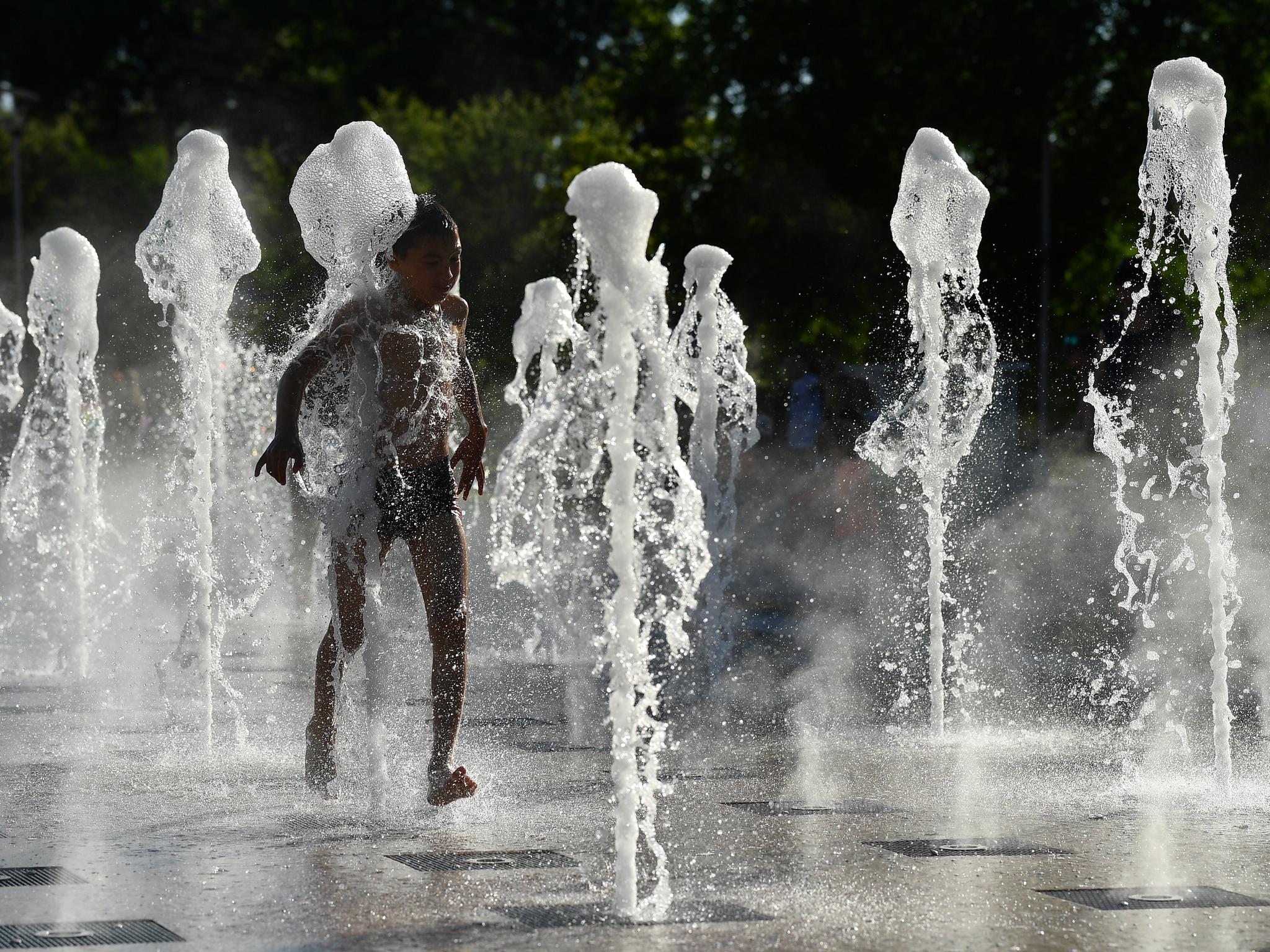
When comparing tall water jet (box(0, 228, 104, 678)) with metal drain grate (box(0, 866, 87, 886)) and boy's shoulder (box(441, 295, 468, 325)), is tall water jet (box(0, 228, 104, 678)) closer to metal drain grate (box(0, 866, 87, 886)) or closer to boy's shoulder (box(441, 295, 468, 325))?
boy's shoulder (box(441, 295, 468, 325))

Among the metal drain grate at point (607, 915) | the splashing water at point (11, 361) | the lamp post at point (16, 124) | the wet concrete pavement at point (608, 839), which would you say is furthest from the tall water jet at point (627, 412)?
the lamp post at point (16, 124)

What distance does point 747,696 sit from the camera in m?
8.43

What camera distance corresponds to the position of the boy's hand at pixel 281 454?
4980 mm

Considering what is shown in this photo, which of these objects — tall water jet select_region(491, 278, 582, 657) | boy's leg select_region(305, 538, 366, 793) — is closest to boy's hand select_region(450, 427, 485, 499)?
tall water jet select_region(491, 278, 582, 657)

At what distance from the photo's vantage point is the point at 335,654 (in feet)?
17.5

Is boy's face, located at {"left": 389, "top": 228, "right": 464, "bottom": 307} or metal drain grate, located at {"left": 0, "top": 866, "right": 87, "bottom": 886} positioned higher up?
boy's face, located at {"left": 389, "top": 228, "right": 464, "bottom": 307}

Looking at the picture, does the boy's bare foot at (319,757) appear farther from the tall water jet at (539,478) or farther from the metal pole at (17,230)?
the metal pole at (17,230)

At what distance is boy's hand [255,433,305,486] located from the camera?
4980 mm

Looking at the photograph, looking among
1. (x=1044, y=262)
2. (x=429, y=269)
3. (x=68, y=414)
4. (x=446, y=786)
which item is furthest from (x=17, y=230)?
(x=446, y=786)

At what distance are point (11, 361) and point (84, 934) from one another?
43.7ft

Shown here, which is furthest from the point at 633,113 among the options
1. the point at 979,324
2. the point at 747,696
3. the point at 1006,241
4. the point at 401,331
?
the point at 401,331

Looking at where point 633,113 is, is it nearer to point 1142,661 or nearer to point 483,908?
point 1142,661

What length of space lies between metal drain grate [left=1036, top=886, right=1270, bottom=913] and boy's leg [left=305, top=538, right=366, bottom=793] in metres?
2.05

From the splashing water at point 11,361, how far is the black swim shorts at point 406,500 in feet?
29.7
